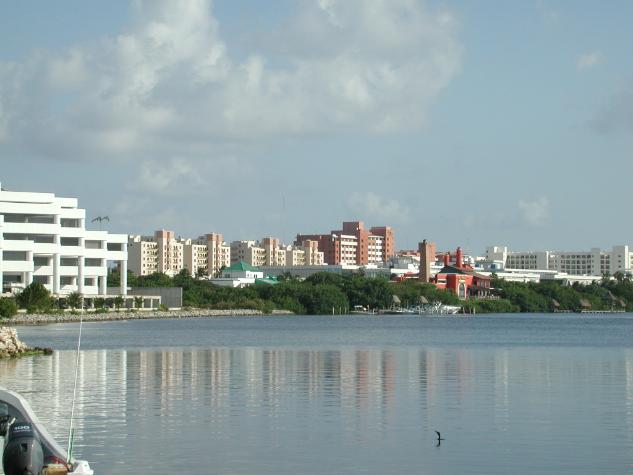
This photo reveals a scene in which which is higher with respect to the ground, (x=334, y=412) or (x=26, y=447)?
(x=26, y=447)

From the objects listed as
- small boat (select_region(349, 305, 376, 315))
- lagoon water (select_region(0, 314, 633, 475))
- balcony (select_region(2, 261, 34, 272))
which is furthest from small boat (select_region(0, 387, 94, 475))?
small boat (select_region(349, 305, 376, 315))

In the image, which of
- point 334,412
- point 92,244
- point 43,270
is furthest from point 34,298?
point 334,412

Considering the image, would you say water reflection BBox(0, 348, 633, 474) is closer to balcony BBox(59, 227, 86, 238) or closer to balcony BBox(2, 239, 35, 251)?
balcony BBox(2, 239, 35, 251)

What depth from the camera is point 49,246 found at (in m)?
105

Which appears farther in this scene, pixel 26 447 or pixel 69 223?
pixel 69 223

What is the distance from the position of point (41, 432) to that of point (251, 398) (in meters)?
16.5

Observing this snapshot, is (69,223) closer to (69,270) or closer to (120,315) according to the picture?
(69,270)

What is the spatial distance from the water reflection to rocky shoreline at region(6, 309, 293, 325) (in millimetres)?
32638

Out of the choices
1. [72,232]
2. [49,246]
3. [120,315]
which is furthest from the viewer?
[120,315]

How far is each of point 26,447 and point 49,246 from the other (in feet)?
301

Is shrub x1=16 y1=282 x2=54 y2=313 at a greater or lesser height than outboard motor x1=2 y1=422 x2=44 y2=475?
greater

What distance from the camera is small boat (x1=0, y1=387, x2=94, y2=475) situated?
50.1ft

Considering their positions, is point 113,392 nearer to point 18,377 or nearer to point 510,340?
point 18,377

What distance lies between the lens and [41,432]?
16000mm
